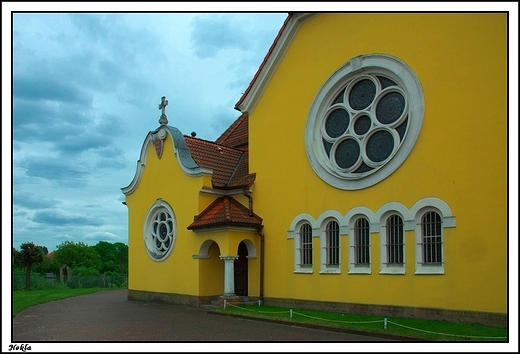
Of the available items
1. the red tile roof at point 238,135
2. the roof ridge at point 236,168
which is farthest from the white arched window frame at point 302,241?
the red tile roof at point 238,135

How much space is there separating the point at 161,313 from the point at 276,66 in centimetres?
1065

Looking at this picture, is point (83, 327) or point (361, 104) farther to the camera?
point (361, 104)

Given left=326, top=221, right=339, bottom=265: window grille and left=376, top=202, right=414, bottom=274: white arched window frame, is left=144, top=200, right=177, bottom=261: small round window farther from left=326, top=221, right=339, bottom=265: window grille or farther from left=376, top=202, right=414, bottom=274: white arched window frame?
left=376, top=202, right=414, bottom=274: white arched window frame

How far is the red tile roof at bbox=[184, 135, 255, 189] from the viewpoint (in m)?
22.0

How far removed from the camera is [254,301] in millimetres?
20031

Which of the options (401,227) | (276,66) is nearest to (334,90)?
(276,66)

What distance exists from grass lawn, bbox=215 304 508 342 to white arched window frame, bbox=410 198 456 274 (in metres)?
1.62

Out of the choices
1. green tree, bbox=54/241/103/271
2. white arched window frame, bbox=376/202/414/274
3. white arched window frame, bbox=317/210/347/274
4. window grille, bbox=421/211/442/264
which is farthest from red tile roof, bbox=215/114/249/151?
green tree, bbox=54/241/103/271

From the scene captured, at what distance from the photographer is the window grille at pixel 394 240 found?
15.9 m

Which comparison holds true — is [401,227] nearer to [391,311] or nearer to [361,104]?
[391,311]

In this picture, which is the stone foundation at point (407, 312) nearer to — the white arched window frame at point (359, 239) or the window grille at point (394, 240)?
the white arched window frame at point (359, 239)

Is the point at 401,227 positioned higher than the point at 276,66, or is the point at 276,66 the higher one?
the point at 276,66

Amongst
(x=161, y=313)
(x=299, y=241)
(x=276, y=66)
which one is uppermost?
(x=276, y=66)

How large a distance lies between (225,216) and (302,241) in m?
3.11
